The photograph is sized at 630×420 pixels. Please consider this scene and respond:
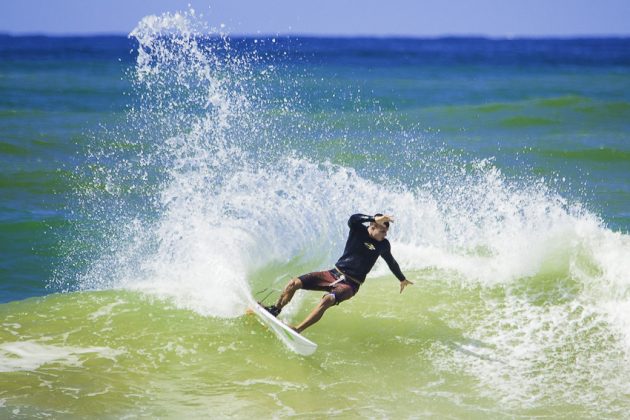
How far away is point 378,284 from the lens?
11.4m

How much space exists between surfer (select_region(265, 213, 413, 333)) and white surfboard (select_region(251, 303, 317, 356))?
13 centimetres

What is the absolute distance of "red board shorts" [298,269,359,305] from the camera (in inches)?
363

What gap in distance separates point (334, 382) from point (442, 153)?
44.6 feet

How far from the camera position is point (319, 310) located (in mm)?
9109

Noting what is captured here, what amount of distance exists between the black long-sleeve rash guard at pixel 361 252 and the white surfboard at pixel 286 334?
2.91 feet

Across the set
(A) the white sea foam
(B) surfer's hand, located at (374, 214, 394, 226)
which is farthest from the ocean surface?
(B) surfer's hand, located at (374, 214, 394, 226)

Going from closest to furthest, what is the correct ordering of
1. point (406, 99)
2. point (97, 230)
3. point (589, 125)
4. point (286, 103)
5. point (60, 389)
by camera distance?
1. point (60, 389)
2. point (97, 230)
3. point (589, 125)
4. point (286, 103)
5. point (406, 99)

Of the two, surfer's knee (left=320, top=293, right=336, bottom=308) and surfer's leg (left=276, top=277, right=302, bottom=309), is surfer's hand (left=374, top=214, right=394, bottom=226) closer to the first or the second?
surfer's knee (left=320, top=293, right=336, bottom=308)

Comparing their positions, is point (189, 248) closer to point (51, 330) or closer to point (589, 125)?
point (51, 330)

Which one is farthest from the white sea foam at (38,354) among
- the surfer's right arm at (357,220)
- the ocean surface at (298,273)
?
the surfer's right arm at (357,220)

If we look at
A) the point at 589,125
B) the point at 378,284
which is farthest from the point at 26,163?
the point at 589,125

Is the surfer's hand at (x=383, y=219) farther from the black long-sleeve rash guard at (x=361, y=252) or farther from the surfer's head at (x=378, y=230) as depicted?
the black long-sleeve rash guard at (x=361, y=252)

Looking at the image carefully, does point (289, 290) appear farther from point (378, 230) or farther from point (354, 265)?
point (378, 230)

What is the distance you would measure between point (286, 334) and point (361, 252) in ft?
3.90
